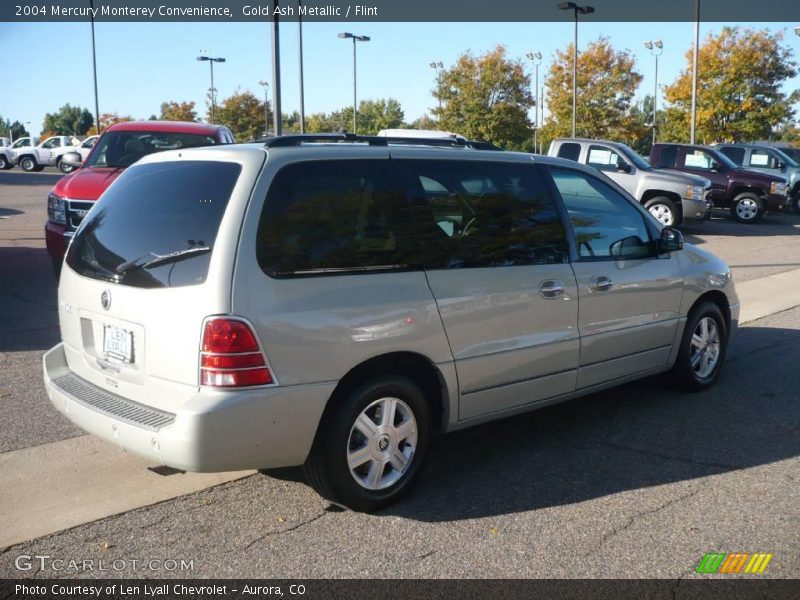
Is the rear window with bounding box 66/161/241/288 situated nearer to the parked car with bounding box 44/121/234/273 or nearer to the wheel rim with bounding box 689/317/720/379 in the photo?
the wheel rim with bounding box 689/317/720/379

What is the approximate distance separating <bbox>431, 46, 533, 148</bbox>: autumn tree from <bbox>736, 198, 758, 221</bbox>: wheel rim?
27.5 meters

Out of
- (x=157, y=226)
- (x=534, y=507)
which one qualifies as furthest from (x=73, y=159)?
(x=534, y=507)

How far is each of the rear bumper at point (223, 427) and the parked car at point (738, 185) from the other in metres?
19.4

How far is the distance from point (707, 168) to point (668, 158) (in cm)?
150

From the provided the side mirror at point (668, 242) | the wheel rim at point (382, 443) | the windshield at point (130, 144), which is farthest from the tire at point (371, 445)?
the windshield at point (130, 144)

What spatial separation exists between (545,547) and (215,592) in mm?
1457

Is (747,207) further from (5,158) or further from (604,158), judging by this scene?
(5,158)

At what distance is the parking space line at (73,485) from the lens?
4.05 meters

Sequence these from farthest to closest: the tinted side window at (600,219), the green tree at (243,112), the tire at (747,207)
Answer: the green tree at (243,112)
the tire at (747,207)
the tinted side window at (600,219)

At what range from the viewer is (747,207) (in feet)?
72.6

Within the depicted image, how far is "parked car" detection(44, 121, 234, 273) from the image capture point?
9.36 m

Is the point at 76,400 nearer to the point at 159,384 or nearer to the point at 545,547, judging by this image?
the point at 159,384

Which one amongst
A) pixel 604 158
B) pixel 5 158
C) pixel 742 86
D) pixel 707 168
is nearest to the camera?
pixel 604 158

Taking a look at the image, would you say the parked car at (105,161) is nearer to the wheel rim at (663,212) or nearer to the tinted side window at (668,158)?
the wheel rim at (663,212)
